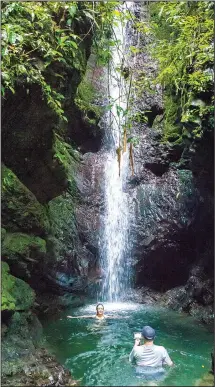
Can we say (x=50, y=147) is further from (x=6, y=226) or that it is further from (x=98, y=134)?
(x=98, y=134)

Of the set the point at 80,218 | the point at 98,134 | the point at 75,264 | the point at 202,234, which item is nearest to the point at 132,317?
the point at 75,264

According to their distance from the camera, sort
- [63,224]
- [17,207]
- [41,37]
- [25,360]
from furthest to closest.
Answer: [63,224] → [17,207] → [41,37] → [25,360]

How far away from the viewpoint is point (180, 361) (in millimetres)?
5637

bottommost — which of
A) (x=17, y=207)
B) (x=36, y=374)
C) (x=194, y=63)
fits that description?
(x=36, y=374)

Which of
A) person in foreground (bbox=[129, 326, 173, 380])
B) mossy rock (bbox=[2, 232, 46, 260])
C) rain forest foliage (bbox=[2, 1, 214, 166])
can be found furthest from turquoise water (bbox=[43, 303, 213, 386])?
rain forest foliage (bbox=[2, 1, 214, 166])

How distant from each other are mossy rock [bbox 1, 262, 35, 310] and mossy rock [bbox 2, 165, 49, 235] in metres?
0.95

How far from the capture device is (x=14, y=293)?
5.70 m

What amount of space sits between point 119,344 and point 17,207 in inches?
122

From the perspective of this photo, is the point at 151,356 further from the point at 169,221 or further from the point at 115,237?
the point at 115,237

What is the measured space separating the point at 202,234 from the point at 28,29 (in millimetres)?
7178

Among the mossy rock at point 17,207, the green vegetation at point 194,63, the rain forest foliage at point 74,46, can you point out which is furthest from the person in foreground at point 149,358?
the green vegetation at point 194,63

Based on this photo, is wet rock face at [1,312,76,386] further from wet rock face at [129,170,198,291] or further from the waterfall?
wet rock face at [129,170,198,291]

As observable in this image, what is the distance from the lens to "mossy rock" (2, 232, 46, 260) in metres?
6.09

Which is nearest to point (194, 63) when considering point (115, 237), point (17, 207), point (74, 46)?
point (74, 46)
